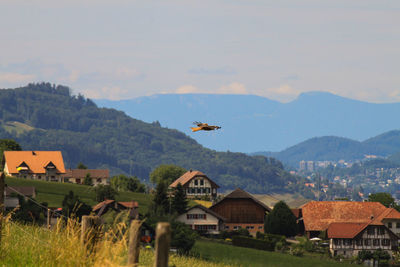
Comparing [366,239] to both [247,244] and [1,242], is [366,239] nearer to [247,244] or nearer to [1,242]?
[247,244]

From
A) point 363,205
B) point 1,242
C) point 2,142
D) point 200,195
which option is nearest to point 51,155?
A: point 2,142

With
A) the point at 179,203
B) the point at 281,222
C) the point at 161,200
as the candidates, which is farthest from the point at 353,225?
the point at 161,200

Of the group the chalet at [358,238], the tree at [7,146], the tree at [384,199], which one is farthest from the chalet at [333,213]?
the tree at [7,146]

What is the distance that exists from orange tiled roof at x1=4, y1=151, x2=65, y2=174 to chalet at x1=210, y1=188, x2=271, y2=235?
51.6 m

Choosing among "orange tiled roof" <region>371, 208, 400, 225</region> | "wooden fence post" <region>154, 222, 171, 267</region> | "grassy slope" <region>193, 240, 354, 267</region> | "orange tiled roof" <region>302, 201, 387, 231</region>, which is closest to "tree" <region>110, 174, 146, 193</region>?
"orange tiled roof" <region>302, 201, 387, 231</region>

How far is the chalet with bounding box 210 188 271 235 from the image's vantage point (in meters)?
143

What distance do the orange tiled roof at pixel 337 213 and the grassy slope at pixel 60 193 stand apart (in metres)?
30.5

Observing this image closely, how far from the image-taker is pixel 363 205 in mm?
143750

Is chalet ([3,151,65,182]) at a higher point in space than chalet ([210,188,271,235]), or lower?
higher

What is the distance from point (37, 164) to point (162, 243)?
17242 centimetres

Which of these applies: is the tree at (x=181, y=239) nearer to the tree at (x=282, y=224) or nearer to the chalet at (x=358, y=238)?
the tree at (x=282, y=224)

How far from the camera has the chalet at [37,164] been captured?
172 metres

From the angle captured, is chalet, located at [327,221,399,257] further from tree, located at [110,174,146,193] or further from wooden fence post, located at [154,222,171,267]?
wooden fence post, located at [154,222,171,267]

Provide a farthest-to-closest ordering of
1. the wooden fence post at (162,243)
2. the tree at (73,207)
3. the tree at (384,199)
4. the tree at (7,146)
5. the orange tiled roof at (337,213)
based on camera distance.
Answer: the tree at (7,146)
the tree at (384,199)
the orange tiled roof at (337,213)
the tree at (73,207)
the wooden fence post at (162,243)
